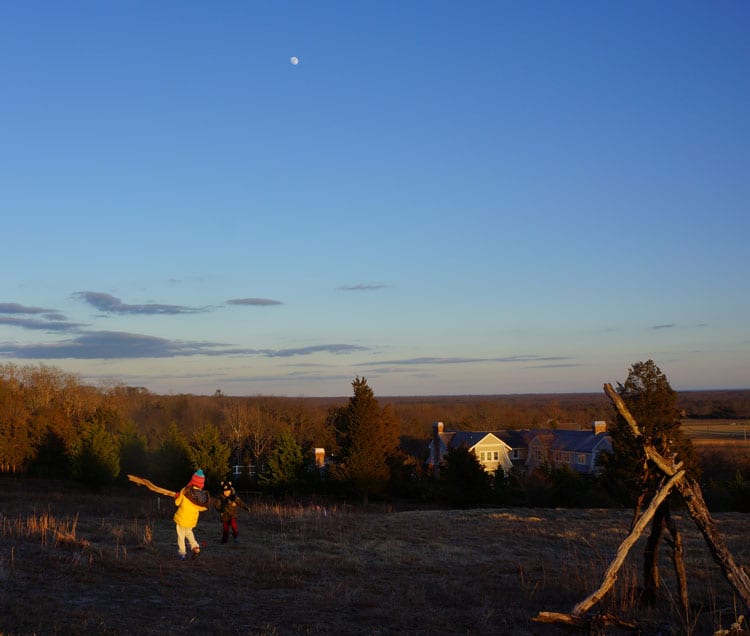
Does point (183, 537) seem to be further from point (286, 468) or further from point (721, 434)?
point (721, 434)

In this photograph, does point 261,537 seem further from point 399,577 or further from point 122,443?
point 122,443

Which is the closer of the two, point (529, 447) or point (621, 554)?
point (621, 554)

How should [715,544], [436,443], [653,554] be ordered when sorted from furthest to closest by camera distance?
[436,443] < [653,554] < [715,544]

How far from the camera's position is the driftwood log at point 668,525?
316 inches

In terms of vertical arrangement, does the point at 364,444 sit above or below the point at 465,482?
above

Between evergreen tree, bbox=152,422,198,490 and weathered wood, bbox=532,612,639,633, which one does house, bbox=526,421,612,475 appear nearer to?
evergreen tree, bbox=152,422,198,490

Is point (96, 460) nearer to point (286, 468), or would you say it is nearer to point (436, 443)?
point (286, 468)

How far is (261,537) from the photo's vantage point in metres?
16.7

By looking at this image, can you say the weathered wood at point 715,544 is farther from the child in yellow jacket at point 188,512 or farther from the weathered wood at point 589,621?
the child in yellow jacket at point 188,512

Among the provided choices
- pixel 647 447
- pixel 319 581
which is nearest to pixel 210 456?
pixel 319 581

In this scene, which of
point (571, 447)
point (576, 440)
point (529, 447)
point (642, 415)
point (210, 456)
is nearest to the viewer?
point (642, 415)

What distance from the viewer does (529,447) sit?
6694 cm

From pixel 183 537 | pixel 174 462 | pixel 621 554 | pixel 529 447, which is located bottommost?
pixel 529 447

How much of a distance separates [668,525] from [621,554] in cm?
124
